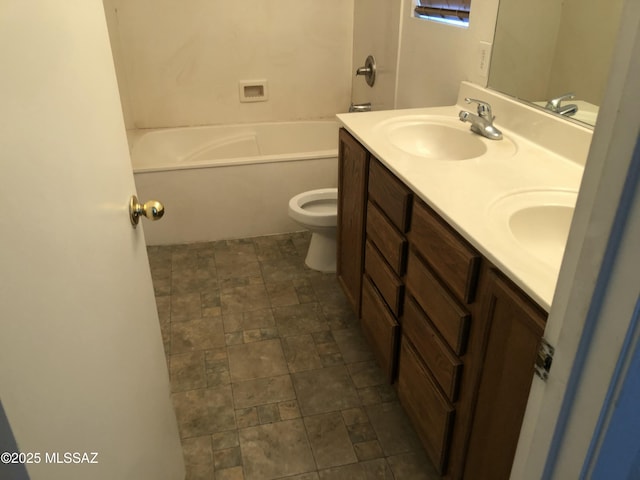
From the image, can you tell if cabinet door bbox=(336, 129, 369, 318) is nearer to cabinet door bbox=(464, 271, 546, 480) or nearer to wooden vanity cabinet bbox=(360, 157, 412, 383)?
wooden vanity cabinet bbox=(360, 157, 412, 383)

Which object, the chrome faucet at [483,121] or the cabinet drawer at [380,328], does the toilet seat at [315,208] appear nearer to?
the cabinet drawer at [380,328]

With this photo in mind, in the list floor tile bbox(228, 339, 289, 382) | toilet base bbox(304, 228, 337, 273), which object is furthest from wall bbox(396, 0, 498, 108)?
floor tile bbox(228, 339, 289, 382)

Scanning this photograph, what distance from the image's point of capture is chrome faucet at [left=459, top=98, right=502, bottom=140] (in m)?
1.73

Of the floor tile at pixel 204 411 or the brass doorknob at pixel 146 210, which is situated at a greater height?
the brass doorknob at pixel 146 210

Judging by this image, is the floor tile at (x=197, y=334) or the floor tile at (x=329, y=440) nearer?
the floor tile at (x=329, y=440)

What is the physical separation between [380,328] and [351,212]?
50 cm

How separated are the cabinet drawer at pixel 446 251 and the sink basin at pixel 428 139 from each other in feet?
1.82

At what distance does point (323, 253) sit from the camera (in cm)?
268

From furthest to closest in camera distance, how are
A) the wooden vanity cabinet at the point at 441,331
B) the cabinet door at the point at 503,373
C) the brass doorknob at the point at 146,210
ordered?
the wooden vanity cabinet at the point at 441,331, the brass doorknob at the point at 146,210, the cabinet door at the point at 503,373

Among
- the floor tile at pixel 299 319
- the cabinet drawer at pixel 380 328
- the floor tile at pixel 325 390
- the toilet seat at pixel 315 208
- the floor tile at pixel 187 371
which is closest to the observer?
the cabinet drawer at pixel 380 328

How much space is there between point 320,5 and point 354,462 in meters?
2.88

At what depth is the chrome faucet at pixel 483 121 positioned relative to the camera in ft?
5.68

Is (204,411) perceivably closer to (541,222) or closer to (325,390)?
(325,390)

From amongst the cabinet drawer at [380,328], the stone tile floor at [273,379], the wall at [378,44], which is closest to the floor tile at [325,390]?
the stone tile floor at [273,379]
